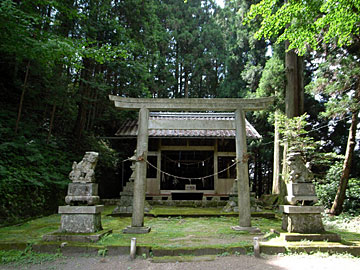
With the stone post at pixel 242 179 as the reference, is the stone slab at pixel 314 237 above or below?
below

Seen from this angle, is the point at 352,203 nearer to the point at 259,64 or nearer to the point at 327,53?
the point at 327,53

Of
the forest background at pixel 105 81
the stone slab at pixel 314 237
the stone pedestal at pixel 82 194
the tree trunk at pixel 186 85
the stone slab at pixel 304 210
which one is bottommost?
the stone slab at pixel 314 237

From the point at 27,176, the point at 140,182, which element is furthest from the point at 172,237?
the point at 27,176

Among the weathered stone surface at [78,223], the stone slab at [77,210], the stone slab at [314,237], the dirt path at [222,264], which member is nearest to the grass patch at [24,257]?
the dirt path at [222,264]

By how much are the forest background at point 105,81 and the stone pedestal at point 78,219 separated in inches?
112

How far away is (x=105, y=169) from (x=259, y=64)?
12.9m

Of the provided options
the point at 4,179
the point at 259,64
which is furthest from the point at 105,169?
the point at 259,64

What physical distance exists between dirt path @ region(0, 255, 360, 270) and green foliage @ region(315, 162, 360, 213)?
5.84m

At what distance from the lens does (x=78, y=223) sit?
5.59 m

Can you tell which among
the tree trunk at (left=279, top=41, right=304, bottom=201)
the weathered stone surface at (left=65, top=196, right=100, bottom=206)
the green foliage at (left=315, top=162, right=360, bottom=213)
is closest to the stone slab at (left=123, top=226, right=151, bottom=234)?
the weathered stone surface at (left=65, top=196, right=100, bottom=206)

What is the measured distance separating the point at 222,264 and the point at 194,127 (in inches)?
145

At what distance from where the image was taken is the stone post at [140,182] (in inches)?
256

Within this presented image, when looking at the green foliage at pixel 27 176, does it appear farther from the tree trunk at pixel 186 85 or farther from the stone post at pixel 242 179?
the tree trunk at pixel 186 85

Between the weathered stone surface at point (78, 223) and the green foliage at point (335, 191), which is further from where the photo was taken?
the green foliage at point (335, 191)
